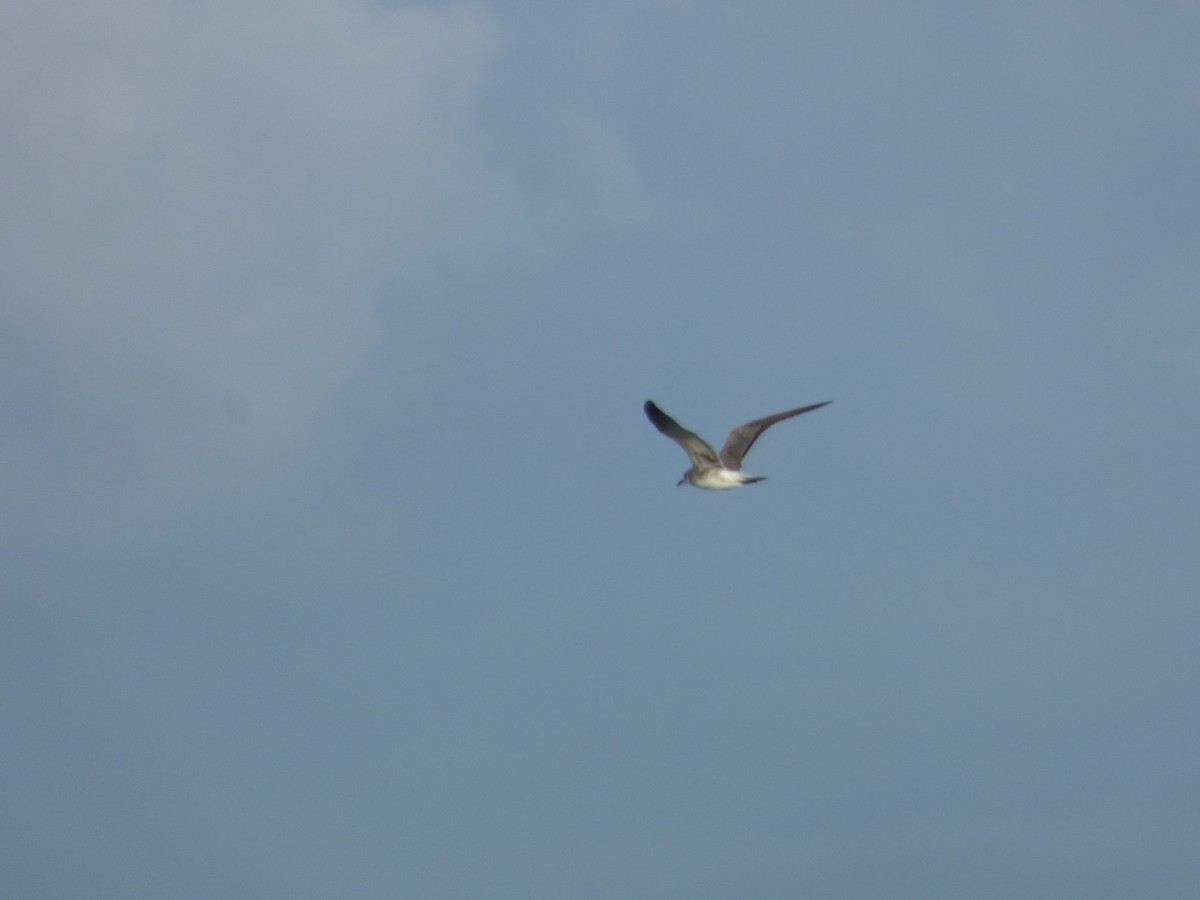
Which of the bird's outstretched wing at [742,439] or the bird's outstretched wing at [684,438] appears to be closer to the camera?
the bird's outstretched wing at [684,438]

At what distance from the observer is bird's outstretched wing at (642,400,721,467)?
30359mm

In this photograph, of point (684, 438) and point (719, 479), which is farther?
point (719, 479)

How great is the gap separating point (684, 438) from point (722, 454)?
9.03ft

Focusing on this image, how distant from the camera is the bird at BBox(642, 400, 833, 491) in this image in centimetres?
3186

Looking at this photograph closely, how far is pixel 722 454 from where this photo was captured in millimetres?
34344

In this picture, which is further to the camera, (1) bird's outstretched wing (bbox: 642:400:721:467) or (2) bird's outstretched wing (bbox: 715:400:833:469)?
(2) bird's outstretched wing (bbox: 715:400:833:469)

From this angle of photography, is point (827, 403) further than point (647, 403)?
Yes

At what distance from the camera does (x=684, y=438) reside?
31812mm

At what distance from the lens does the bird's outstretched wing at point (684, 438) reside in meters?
30.4

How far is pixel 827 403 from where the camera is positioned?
32094mm

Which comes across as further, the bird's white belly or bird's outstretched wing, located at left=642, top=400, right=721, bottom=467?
the bird's white belly

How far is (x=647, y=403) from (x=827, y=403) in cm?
455

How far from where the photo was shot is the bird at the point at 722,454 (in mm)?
31859

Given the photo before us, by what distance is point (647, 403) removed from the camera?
2988cm
